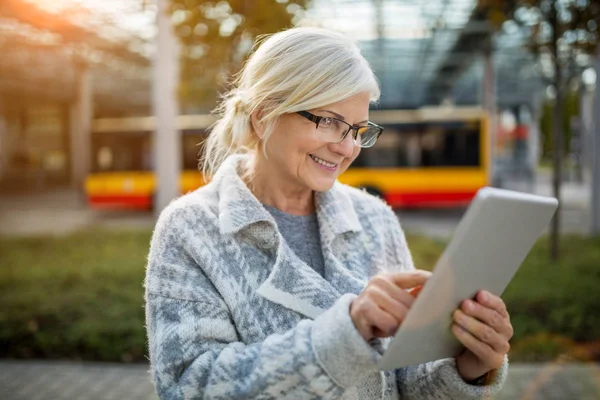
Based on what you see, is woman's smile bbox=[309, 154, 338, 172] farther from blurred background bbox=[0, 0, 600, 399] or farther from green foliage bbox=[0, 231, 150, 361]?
green foliage bbox=[0, 231, 150, 361]

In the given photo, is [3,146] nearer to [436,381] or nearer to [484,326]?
[436,381]

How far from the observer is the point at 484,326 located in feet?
4.05

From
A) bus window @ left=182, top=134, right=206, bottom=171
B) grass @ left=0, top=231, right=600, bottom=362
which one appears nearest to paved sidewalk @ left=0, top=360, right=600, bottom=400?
grass @ left=0, top=231, right=600, bottom=362

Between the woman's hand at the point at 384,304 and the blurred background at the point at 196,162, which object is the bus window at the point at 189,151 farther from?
the woman's hand at the point at 384,304

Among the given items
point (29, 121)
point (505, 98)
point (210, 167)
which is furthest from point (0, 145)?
point (210, 167)

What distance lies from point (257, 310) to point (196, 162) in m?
15.2

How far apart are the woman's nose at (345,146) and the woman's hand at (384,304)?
0.44 metres

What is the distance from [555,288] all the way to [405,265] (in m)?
4.90

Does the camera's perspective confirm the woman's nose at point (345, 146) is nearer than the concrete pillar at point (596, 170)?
Yes

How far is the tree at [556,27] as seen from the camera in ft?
22.9

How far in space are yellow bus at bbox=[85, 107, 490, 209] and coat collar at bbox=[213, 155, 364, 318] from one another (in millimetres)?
13356

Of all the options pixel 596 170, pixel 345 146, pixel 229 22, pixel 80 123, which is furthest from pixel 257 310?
pixel 80 123

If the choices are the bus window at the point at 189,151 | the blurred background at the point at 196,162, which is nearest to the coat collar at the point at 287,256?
the blurred background at the point at 196,162

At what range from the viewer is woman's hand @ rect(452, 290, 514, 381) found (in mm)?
1212
